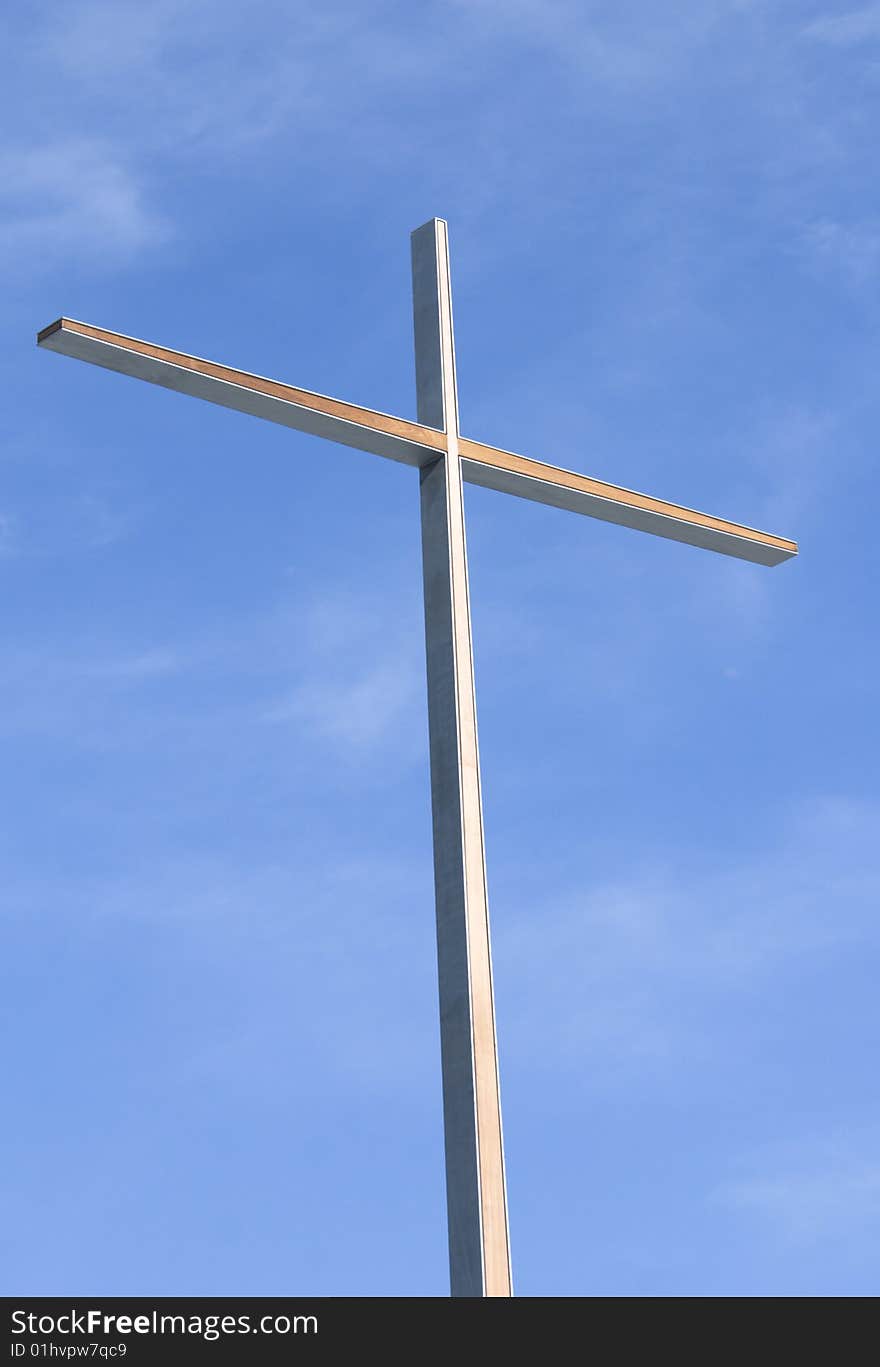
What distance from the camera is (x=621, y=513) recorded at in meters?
16.2

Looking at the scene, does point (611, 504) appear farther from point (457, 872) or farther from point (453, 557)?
point (457, 872)

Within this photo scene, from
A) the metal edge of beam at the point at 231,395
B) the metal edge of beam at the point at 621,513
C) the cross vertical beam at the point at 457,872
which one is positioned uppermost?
the metal edge of beam at the point at 621,513

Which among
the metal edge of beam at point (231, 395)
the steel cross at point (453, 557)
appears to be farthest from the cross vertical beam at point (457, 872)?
the metal edge of beam at point (231, 395)

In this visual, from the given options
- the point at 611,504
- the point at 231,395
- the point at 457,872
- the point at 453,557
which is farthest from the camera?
the point at 611,504

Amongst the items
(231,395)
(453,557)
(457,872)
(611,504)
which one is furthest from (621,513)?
(457,872)

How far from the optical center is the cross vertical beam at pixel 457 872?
12539mm

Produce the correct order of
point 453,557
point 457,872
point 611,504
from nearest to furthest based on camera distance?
point 457,872 → point 453,557 → point 611,504

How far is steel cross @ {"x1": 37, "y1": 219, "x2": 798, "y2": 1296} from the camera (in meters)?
12.7

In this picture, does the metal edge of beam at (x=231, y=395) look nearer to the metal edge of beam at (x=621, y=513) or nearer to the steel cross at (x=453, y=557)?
the steel cross at (x=453, y=557)

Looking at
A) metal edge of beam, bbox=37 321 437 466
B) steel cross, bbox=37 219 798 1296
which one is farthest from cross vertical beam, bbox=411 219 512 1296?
metal edge of beam, bbox=37 321 437 466

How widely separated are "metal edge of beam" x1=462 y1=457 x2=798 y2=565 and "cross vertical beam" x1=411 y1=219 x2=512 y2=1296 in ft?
1.56

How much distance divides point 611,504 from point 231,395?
3.39 meters
